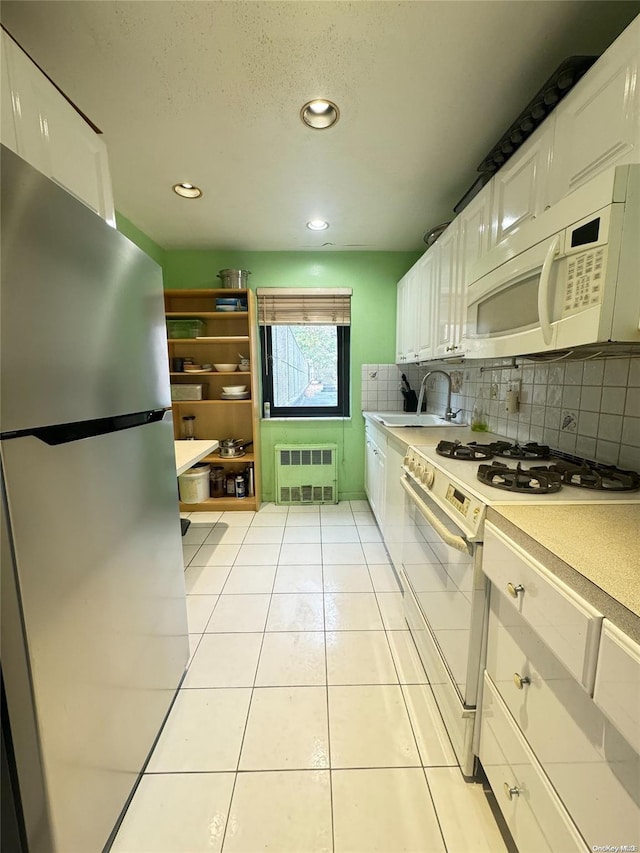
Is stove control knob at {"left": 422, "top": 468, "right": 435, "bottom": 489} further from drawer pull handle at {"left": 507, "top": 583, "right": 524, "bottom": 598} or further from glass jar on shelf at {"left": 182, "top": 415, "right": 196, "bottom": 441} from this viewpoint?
glass jar on shelf at {"left": 182, "top": 415, "right": 196, "bottom": 441}

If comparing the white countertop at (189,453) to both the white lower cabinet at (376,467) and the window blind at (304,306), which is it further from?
the window blind at (304,306)

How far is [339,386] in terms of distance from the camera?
3.45m

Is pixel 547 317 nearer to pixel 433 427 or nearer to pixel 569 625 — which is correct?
pixel 569 625

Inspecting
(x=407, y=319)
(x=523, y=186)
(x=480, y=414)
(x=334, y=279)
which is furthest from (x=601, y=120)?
(x=334, y=279)

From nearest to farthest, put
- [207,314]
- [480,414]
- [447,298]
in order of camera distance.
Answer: [447,298], [480,414], [207,314]

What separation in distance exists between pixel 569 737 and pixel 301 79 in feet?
7.00

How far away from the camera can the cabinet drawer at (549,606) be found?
0.57 metres

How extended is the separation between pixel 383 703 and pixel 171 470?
1.25m

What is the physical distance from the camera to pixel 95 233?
0.85m

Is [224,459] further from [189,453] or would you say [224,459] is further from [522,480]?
[522,480]

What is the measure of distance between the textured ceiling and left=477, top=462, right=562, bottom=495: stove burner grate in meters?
1.45

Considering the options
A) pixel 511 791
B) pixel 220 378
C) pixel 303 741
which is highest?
pixel 220 378

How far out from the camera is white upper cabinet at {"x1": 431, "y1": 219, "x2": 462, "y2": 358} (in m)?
1.89

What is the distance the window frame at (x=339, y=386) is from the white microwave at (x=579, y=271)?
215cm
